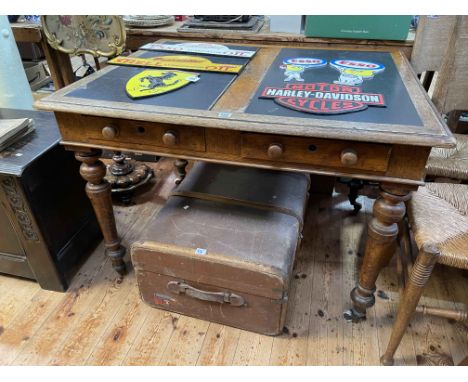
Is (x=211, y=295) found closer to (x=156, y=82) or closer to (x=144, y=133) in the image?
(x=144, y=133)

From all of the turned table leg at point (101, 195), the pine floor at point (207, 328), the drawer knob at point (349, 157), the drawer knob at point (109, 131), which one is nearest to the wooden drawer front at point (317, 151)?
the drawer knob at point (349, 157)

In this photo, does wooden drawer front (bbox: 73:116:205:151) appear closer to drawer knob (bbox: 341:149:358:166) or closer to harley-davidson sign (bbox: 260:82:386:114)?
harley-davidson sign (bbox: 260:82:386:114)

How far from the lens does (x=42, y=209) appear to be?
116cm

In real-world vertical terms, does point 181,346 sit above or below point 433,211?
below

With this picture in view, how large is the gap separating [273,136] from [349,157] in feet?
0.62

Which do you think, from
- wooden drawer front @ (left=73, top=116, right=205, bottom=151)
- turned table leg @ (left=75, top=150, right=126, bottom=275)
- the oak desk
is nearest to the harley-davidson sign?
the oak desk

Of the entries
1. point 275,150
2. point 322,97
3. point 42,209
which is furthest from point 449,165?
point 42,209

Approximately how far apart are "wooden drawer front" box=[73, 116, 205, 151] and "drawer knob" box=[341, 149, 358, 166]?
0.36 metres

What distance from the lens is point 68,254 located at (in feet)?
4.36

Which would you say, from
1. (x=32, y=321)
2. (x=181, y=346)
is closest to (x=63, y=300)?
(x=32, y=321)

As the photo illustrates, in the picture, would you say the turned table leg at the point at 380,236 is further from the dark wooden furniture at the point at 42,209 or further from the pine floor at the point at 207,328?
the dark wooden furniture at the point at 42,209

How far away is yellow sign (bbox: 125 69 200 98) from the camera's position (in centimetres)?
98
